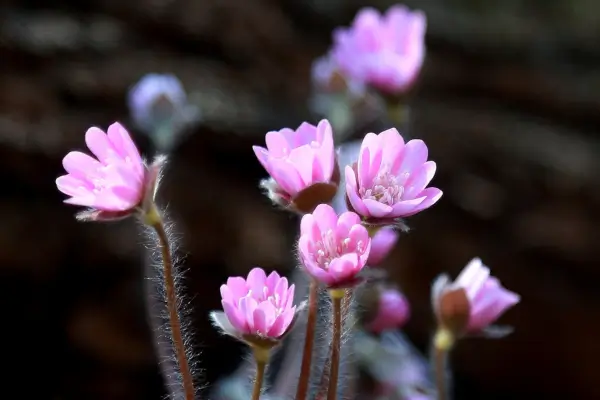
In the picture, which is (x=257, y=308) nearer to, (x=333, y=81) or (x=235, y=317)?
(x=235, y=317)

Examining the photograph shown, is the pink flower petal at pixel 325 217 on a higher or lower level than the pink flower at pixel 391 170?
lower

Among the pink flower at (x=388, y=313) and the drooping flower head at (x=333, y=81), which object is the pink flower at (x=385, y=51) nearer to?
the drooping flower head at (x=333, y=81)

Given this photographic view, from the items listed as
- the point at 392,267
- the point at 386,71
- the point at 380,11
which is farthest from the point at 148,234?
the point at 380,11

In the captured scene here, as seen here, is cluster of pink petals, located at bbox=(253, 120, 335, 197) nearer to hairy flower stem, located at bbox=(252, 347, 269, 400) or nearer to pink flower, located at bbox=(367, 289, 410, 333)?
hairy flower stem, located at bbox=(252, 347, 269, 400)

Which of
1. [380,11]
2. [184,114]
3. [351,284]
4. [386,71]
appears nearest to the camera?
[351,284]

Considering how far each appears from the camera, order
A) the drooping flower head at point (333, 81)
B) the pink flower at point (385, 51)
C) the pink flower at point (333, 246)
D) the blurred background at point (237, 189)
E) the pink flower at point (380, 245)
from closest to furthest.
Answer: the pink flower at point (333, 246), the pink flower at point (380, 245), the pink flower at point (385, 51), the drooping flower head at point (333, 81), the blurred background at point (237, 189)

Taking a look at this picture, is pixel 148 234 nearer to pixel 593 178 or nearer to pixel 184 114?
pixel 184 114

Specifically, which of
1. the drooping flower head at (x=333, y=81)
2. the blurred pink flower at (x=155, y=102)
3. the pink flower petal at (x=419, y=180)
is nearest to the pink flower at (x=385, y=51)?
the drooping flower head at (x=333, y=81)
